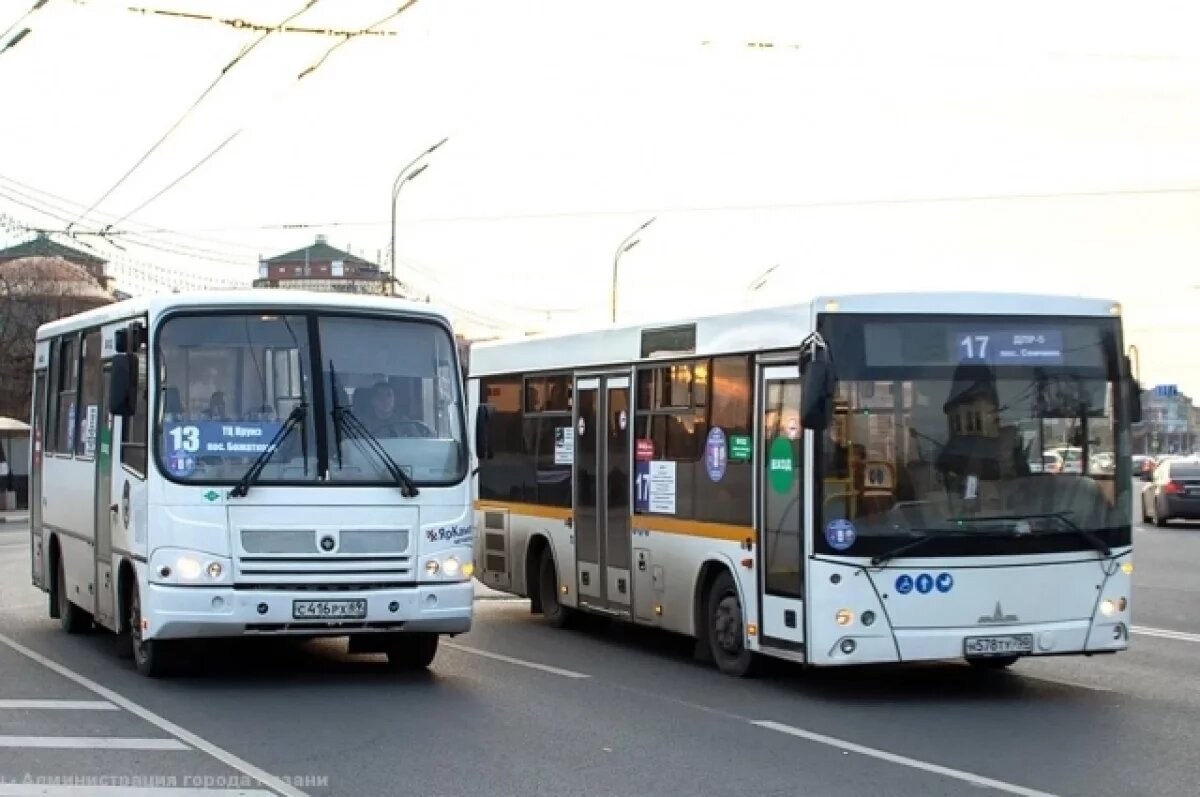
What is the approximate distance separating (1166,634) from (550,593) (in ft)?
19.6

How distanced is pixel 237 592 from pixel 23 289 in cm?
5317

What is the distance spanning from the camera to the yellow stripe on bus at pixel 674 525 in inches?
516

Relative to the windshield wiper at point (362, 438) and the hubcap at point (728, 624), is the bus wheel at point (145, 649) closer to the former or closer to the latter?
the windshield wiper at point (362, 438)

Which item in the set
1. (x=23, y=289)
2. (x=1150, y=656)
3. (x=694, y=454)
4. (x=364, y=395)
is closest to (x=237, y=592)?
(x=364, y=395)

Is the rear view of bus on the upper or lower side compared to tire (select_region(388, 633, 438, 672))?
upper

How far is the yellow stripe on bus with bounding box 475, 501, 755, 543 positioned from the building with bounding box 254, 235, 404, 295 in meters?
14.9

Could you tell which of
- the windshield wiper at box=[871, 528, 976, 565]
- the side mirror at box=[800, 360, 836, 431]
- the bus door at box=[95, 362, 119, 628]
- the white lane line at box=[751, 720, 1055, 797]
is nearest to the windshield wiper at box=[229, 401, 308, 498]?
the bus door at box=[95, 362, 119, 628]

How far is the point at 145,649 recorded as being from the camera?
509 inches

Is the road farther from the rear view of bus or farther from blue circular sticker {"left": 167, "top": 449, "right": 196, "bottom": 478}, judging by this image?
blue circular sticker {"left": 167, "top": 449, "right": 196, "bottom": 478}

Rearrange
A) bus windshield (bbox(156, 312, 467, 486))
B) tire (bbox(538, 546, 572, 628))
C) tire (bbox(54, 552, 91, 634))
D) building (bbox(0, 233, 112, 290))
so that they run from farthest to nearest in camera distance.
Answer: building (bbox(0, 233, 112, 290)) < tire (bbox(538, 546, 572, 628)) < tire (bbox(54, 552, 91, 634)) < bus windshield (bbox(156, 312, 467, 486))

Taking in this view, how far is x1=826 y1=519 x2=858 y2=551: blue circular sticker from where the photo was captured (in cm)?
1174

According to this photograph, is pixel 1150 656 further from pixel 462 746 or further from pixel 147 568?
pixel 147 568

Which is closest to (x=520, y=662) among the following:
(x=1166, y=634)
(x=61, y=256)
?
(x=1166, y=634)

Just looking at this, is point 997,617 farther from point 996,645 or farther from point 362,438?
point 362,438
